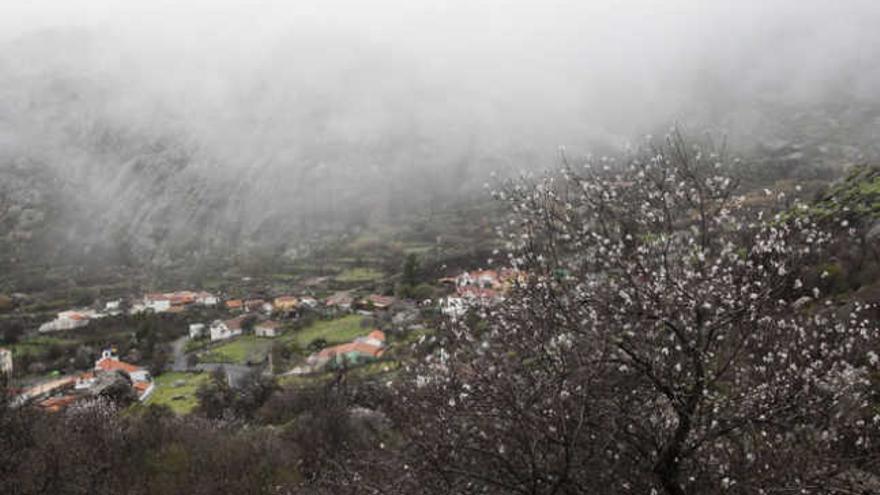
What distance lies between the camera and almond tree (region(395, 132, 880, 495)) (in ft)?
18.0

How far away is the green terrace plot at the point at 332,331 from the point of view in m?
49.5

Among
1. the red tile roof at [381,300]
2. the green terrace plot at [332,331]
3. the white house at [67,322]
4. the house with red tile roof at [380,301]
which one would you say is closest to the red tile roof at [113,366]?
the green terrace plot at [332,331]

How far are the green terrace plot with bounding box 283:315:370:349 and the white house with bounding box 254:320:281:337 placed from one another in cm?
307

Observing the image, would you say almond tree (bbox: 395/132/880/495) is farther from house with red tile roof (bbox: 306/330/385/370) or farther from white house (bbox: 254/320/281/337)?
white house (bbox: 254/320/281/337)

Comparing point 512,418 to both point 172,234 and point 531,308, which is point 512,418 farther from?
point 172,234

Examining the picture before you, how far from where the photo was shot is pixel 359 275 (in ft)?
262

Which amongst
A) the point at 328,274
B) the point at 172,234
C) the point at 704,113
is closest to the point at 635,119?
the point at 704,113

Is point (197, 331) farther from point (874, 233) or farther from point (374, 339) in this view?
point (874, 233)

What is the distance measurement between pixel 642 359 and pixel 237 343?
188 feet

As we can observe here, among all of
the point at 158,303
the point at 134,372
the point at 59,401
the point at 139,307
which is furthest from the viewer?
the point at 158,303

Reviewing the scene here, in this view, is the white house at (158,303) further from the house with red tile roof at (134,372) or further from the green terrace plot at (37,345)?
the house with red tile roof at (134,372)

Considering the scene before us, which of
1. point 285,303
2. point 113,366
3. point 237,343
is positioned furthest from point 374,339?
point 285,303

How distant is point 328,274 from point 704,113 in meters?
65.4

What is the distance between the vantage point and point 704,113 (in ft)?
305
